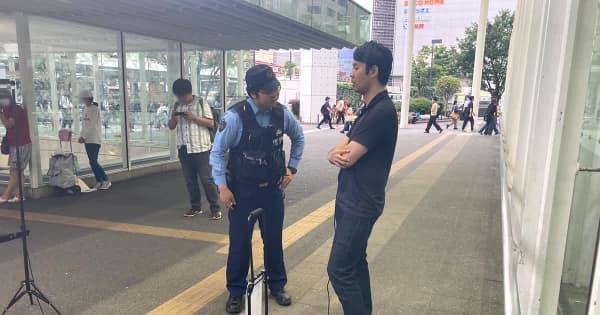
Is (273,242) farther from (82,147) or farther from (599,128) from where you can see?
(82,147)

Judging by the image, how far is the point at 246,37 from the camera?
28.5 ft

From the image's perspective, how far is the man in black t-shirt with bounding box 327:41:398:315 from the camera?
2373 millimetres

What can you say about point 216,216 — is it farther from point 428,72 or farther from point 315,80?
point 428,72

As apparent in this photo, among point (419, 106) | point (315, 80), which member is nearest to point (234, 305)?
point (315, 80)

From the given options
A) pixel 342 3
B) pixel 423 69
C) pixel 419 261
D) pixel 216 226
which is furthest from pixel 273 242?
pixel 423 69

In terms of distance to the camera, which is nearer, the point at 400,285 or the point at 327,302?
the point at 327,302

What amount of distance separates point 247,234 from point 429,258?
209cm

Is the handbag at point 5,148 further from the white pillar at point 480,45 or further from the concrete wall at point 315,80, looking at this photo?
the concrete wall at point 315,80

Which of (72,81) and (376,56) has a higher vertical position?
(376,56)

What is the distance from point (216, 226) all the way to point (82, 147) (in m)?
3.72

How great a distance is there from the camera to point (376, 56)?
2.38m

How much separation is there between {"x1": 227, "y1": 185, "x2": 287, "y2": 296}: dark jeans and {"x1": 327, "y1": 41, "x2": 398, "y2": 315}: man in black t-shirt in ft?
2.64

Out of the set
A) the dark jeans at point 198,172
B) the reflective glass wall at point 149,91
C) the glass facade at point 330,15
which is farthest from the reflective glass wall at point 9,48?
the glass facade at point 330,15

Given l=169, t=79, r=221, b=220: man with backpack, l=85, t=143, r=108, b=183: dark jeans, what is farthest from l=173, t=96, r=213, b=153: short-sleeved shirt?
l=85, t=143, r=108, b=183: dark jeans
